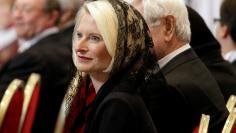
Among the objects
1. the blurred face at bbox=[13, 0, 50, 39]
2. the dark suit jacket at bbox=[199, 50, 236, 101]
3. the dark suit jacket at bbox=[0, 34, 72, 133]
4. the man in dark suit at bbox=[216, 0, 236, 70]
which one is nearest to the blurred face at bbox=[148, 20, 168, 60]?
the dark suit jacket at bbox=[199, 50, 236, 101]

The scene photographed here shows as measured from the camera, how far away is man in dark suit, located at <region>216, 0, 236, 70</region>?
375cm

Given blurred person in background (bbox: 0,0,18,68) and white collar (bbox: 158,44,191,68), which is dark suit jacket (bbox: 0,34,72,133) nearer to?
blurred person in background (bbox: 0,0,18,68)

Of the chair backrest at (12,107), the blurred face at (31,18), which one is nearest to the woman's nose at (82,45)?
the chair backrest at (12,107)

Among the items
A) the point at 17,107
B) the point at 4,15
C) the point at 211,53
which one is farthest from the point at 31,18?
the point at 211,53

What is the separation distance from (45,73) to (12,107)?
1035mm

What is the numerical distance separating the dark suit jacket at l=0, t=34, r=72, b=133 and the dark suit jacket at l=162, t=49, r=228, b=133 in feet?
4.72

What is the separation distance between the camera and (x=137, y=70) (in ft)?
7.64

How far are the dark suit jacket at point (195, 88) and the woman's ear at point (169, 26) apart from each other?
10 cm

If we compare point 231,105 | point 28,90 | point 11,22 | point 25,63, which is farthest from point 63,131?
point 11,22

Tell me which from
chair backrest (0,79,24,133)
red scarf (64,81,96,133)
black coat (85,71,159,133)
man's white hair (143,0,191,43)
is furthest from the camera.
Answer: chair backrest (0,79,24,133)

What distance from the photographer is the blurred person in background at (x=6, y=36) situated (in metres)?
5.13

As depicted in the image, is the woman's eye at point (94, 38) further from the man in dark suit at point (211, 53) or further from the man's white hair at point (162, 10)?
the man in dark suit at point (211, 53)

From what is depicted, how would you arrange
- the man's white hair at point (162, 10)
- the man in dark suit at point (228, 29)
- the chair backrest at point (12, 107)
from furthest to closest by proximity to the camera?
the man in dark suit at point (228, 29)
the chair backrest at point (12, 107)
the man's white hair at point (162, 10)

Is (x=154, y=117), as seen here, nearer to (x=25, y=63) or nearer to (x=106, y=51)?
(x=106, y=51)
